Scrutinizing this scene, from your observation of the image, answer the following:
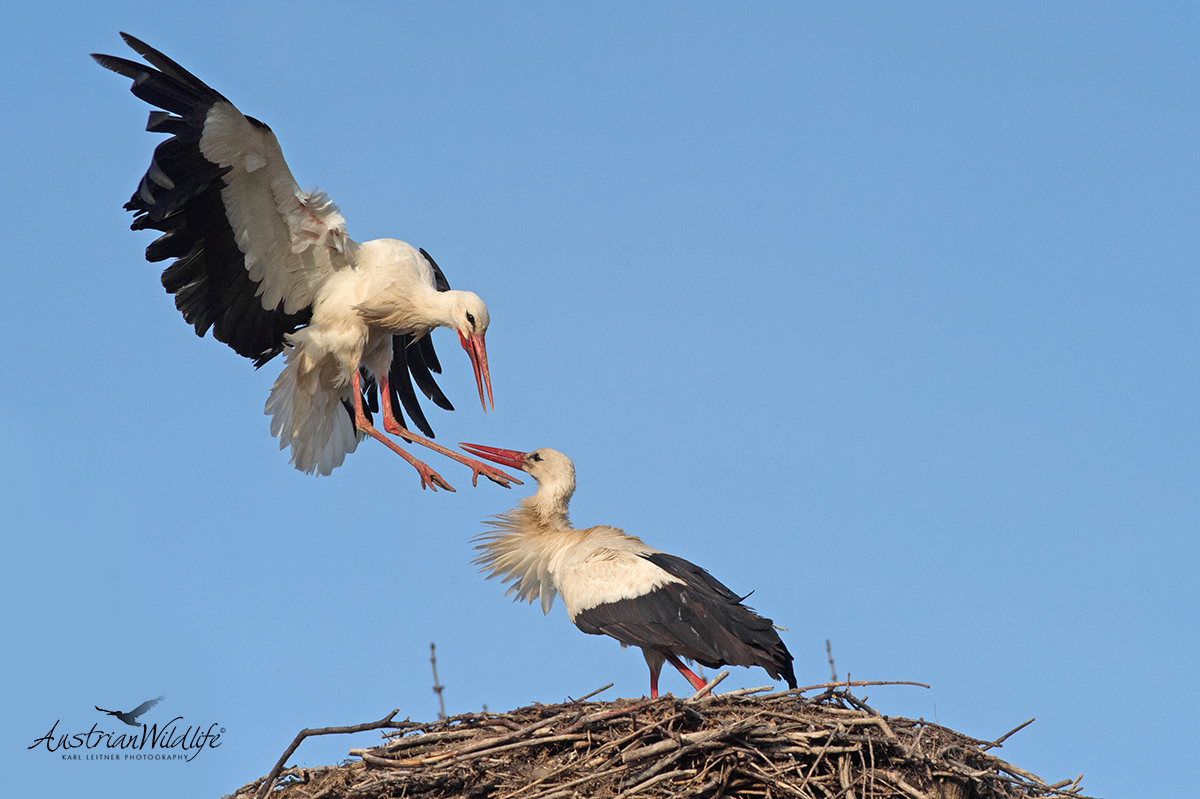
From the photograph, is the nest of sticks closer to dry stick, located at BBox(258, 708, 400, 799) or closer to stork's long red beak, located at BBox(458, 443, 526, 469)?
dry stick, located at BBox(258, 708, 400, 799)

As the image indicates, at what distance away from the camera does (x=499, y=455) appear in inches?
310

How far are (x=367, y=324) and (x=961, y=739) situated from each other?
4.06 metres

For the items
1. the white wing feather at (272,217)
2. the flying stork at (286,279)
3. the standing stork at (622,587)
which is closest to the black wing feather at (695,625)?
the standing stork at (622,587)

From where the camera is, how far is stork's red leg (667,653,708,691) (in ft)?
22.0

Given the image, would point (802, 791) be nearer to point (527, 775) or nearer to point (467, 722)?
point (527, 775)

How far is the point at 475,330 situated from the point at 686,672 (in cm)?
222

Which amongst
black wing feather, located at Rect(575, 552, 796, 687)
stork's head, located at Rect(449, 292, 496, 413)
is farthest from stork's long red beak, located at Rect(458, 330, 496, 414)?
black wing feather, located at Rect(575, 552, 796, 687)

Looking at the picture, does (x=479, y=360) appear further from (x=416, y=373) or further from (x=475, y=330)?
(x=416, y=373)

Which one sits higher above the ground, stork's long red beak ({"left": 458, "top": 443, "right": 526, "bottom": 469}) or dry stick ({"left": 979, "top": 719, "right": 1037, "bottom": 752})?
stork's long red beak ({"left": 458, "top": 443, "right": 526, "bottom": 469})

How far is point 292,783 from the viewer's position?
585 centimetres

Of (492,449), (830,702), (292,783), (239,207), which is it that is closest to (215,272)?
(239,207)

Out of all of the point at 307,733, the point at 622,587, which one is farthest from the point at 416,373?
the point at 307,733

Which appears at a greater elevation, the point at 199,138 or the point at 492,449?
the point at 199,138

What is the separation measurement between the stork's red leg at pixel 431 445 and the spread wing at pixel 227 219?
0.66 metres
